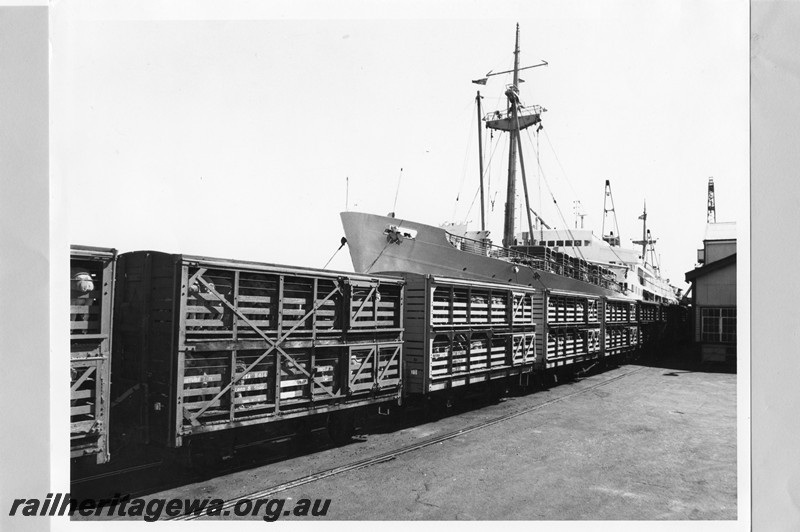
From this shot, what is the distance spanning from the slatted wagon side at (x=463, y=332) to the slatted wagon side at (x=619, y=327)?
28.8ft

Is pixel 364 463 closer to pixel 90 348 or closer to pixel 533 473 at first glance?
pixel 533 473

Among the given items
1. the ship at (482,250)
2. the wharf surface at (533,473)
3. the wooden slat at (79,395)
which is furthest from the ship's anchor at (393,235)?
the wooden slat at (79,395)

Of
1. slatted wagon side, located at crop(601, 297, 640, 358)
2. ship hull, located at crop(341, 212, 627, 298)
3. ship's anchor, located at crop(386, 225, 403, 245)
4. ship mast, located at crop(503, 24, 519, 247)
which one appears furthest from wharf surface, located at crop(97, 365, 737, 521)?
ship mast, located at crop(503, 24, 519, 247)

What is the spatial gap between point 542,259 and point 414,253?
8.78 metres

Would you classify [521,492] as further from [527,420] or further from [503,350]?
[503,350]

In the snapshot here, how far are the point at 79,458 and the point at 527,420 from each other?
10067 millimetres

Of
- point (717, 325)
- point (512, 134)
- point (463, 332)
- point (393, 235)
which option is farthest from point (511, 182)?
point (463, 332)

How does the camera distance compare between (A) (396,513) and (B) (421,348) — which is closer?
(A) (396,513)

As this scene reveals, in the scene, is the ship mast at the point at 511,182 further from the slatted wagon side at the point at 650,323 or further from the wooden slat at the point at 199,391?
the wooden slat at the point at 199,391

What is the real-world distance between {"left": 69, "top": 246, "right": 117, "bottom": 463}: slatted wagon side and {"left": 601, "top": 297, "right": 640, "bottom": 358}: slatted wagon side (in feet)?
69.3

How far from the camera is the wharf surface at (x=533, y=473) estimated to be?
24.4 ft

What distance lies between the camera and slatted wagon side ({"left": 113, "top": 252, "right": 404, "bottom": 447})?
24.3 feet
